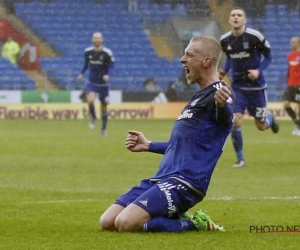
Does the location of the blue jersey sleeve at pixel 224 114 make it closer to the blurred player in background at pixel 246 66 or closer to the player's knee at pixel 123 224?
the player's knee at pixel 123 224

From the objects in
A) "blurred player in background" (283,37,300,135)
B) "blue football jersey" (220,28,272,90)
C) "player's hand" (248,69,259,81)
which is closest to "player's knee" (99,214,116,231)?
"player's hand" (248,69,259,81)

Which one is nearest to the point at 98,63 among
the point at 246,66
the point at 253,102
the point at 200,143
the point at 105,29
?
the point at 246,66

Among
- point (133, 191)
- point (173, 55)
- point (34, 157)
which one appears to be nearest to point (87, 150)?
point (34, 157)

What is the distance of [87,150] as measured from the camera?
700 inches

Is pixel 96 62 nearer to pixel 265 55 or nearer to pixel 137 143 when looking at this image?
pixel 265 55

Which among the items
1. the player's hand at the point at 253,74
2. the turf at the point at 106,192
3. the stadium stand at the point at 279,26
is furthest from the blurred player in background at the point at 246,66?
the stadium stand at the point at 279,26

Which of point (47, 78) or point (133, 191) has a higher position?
point (133, 191)

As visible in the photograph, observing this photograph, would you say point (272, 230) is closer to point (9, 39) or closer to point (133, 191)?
point (133, 191)

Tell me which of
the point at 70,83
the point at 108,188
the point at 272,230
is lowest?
the point at 70,83

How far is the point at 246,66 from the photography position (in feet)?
46.8

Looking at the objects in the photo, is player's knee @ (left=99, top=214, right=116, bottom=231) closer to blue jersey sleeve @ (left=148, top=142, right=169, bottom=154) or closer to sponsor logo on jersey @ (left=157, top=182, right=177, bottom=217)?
sponsor logo on jersey @ (left=157, top=182, right=177, bottom=217)

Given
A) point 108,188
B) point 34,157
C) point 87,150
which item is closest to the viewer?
point 108,188

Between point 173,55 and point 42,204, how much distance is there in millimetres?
27274

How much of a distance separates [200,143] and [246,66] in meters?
7.14
